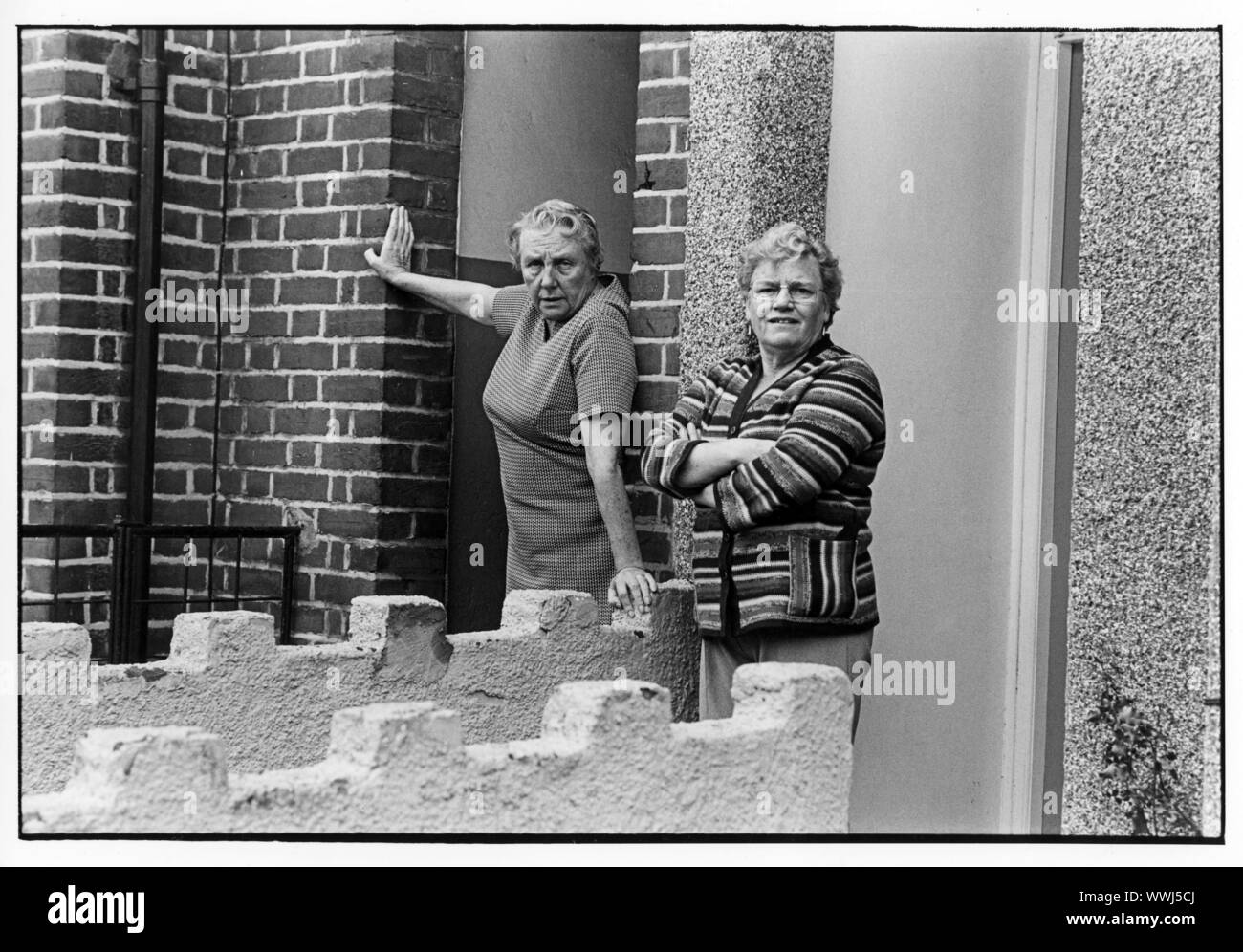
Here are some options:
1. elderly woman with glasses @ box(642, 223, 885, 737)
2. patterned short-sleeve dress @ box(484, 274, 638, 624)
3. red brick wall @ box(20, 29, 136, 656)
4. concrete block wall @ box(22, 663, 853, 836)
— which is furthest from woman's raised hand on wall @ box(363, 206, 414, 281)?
concrete block wall @ box(22, 663, 853, 836)

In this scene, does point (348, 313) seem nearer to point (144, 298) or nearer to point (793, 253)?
point (144, 298)

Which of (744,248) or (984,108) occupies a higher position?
(984,108)

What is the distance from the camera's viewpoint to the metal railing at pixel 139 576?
5.17 m

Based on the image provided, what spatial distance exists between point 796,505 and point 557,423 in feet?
3.13

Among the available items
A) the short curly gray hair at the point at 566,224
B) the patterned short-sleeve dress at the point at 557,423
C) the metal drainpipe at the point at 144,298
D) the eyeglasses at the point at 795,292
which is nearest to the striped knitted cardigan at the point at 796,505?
the eyeglasses at the point at 795,292

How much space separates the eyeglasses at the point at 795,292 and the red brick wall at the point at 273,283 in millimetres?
1571

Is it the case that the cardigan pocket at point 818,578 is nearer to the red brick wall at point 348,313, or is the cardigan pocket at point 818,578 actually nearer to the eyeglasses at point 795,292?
the eyeglasses at point 795,292

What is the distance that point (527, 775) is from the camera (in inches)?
129

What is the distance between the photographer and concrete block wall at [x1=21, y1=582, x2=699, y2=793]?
3.96m

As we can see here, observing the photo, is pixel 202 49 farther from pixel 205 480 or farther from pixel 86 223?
pixel 205 480
